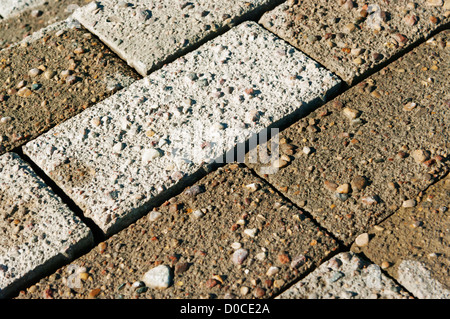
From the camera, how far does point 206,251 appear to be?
168 cm

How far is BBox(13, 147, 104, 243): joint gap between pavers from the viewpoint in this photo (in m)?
1.79

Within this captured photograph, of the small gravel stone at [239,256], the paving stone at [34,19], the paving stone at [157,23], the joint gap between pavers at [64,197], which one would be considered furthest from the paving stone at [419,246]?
the paving stone at [34,19]

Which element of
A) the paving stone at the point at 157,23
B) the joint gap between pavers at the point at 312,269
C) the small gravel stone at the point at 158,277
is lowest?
the joint gap between pavers at the point at 312,269

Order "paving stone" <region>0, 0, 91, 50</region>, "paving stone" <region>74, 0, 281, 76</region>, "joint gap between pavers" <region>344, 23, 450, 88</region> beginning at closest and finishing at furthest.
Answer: "joint gap between pavers" <region>344, 23, 450, 88</region> → "paving stone" <region>74, 0, 281, 76</region> → "paving stone" <region>0, 0, 91, 50</region>

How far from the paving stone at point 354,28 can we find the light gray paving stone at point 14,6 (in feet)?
3.80

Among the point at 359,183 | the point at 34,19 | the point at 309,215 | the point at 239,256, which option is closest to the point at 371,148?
the point at 359,183

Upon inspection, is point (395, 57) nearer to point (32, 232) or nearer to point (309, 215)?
point (309, 215)

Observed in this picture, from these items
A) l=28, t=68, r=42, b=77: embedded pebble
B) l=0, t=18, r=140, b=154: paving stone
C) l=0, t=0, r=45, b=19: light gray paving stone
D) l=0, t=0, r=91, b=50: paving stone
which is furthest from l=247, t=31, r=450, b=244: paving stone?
l=0, t=0, r=45, b=19: light gray paving stone

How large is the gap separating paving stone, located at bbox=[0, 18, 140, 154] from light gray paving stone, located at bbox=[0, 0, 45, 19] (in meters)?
0.31

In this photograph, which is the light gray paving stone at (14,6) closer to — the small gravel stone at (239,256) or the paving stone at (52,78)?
the paving stone at (52,78)

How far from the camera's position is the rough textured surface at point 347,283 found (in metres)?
1.55

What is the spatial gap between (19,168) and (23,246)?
335 millimetres

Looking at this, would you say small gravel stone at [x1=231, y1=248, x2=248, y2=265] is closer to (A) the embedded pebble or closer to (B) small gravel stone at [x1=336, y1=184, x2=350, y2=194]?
(B) small gravel stone at [x1=336, y1=184, x2=350, y2=194]

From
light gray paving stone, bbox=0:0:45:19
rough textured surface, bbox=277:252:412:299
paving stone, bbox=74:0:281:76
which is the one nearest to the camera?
rough textured surface, bbox=277:252:412:299
